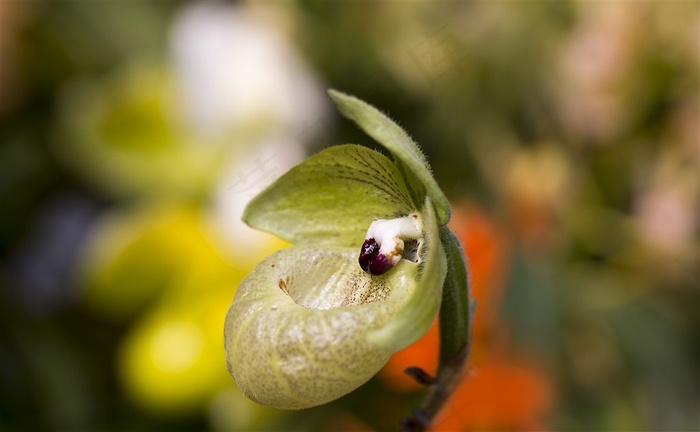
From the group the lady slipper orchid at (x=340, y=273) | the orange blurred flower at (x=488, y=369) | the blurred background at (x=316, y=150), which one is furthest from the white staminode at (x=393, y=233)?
the blurred background at (x=316, y=150)

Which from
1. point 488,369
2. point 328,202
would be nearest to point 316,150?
point 488,369

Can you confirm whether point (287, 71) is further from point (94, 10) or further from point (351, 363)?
point (351, 363)

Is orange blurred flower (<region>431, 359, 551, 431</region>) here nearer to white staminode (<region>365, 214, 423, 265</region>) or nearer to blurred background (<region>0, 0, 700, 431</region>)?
blurred background (<region>0, 0, 700, 431</region>)

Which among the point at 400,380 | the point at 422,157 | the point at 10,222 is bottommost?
the point at 10,222

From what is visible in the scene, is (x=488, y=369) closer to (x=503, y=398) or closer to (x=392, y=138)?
(x=503, y=398)

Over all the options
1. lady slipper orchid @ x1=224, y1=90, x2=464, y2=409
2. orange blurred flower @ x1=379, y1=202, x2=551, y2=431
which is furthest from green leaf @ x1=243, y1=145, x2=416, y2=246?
orange blurred flower @ x1=379, y1=202, x2=551, y2=431

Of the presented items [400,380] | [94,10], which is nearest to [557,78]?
[400,380]
